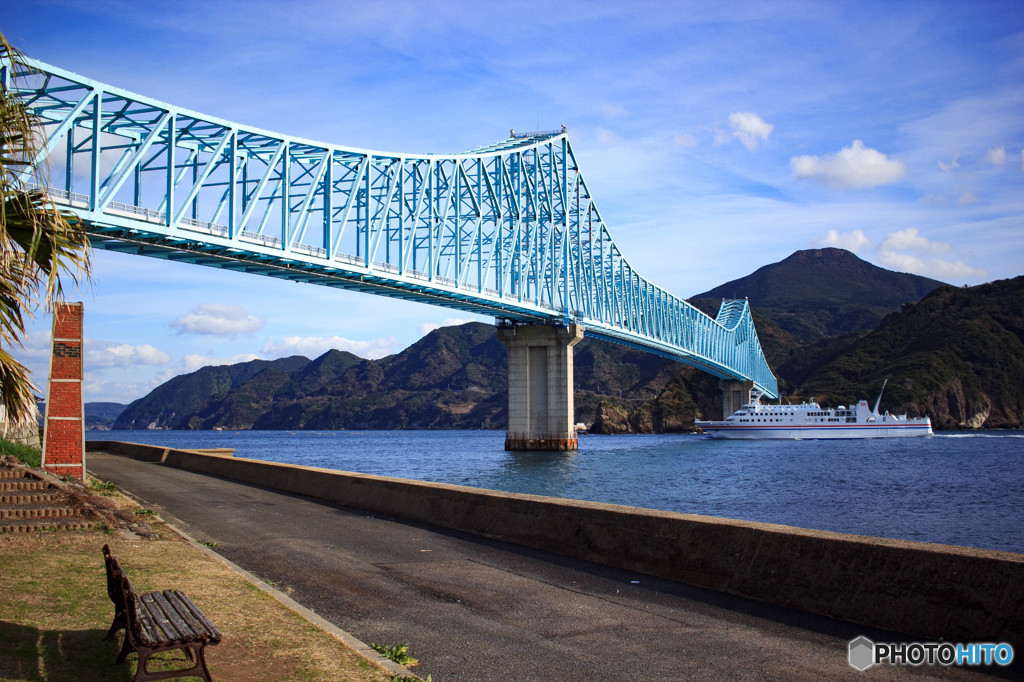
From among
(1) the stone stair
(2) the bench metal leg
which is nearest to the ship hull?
(1) the stone stair

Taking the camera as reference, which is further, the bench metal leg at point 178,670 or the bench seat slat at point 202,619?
the bench seat slat at point 202,619

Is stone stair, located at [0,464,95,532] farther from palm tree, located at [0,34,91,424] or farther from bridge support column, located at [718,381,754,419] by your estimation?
bridge support column, located at [718,381,754,419]

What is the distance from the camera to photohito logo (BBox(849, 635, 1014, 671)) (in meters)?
7.80

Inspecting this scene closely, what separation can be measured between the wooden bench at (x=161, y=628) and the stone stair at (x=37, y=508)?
24.4ft

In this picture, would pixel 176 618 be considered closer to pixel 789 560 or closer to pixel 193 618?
pixel 193 618

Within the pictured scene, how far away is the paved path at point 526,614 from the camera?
7.85 meters

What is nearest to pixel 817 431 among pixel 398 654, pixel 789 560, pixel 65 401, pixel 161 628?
pixel 65 401

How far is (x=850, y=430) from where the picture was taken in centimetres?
12056

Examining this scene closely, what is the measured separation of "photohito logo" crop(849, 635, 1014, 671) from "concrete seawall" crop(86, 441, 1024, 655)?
0.13m

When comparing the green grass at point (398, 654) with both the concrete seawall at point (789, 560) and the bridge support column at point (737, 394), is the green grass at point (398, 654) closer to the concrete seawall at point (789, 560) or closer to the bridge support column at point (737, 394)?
the concrete seawall at point (789, 560)

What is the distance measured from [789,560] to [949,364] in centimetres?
17193

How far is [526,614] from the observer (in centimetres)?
977

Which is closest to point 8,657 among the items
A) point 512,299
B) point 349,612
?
point 349,612

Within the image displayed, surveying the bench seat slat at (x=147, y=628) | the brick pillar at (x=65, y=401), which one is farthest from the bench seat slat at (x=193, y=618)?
the brick pillar at (x=65, y=401)
